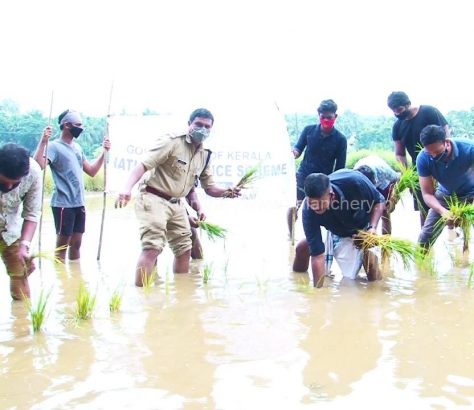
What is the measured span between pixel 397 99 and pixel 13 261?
3.59 m

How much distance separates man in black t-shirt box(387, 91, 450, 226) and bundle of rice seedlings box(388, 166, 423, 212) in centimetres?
12

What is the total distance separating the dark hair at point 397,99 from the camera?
19.2 feet

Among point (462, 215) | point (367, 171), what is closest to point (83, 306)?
point (367, 171)

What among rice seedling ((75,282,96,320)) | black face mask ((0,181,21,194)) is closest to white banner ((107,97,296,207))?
black face mask ((0,181,21,194))

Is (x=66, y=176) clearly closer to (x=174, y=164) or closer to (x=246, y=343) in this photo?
(x=174, y=164)

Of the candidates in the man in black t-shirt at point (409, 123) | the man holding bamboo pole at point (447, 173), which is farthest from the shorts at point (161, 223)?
the man in black t-shirt at point (409, 123)

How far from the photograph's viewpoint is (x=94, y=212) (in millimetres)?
10648

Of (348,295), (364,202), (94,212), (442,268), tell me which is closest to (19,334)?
(348,295)

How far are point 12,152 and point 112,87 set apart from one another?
2652 millimetres

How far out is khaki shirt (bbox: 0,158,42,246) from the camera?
4.29m

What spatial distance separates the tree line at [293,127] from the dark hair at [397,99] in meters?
5.95

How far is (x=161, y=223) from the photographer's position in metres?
5.11

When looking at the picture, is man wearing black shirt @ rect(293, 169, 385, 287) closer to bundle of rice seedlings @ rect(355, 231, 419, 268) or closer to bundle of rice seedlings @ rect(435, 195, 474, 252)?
bundle of rice seedlings @ rect(355, 231, 419, 268)

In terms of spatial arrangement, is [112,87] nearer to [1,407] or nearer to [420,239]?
[420,239]
